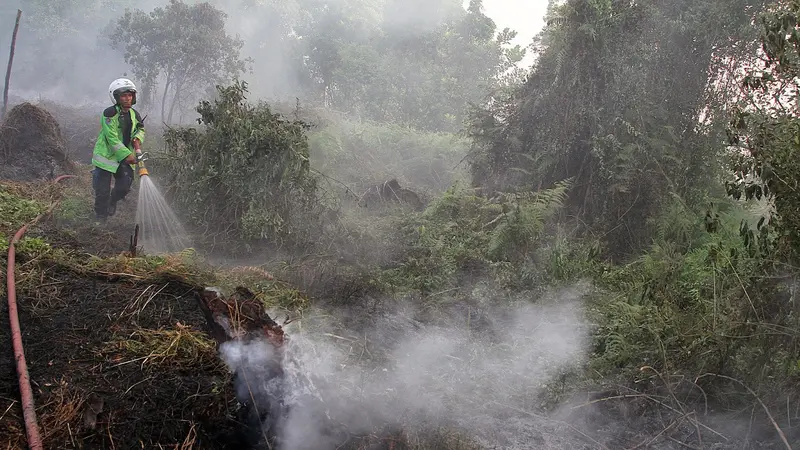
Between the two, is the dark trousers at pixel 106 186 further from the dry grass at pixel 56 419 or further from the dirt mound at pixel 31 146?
the dry grass at pixel 56 419

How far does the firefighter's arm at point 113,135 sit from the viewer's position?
23.9ft

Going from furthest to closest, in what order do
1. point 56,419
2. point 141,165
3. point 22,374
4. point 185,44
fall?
point 185,44
point 141,165
point 22,374
point 56,419

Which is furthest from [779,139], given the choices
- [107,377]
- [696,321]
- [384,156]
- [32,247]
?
[384,156]

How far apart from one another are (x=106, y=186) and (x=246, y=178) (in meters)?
1.75

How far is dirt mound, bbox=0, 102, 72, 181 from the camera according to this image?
31.2 ft

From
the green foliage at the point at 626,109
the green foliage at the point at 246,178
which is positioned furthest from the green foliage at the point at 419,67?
the green foliage at the point at 246,178

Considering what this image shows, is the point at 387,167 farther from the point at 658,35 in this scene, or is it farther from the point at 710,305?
the point at 710,305

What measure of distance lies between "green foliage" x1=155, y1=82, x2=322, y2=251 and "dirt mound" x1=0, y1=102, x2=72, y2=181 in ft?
11.0

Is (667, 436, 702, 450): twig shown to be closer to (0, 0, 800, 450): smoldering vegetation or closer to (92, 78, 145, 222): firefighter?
(0, 0, 800, 450): smoldering vegetation

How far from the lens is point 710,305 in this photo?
4629 millimetres

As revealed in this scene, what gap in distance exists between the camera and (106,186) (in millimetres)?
7496

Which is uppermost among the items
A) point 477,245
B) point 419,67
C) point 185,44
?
point 419,67

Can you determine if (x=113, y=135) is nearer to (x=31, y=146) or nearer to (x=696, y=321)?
(x=31, y=146)

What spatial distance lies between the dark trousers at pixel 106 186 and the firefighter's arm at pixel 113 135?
22 cm
